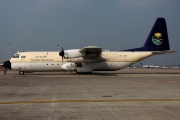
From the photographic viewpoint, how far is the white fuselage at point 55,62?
32.0 meters

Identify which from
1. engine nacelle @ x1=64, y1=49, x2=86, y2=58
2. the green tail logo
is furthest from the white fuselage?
the green tail logo

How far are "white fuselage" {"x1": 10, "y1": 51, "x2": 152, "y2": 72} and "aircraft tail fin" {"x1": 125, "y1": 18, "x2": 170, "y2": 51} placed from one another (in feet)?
13.1

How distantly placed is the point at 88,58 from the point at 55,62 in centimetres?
473

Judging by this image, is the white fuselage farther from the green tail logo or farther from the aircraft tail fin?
the green tail logo

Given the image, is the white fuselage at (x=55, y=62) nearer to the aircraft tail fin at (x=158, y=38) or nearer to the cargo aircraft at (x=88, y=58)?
the cargo aircraft at (x=88, y=58)

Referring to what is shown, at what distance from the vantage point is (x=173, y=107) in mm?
8328

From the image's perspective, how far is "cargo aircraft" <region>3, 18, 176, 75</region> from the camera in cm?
3142

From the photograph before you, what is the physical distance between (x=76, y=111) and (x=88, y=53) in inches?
937

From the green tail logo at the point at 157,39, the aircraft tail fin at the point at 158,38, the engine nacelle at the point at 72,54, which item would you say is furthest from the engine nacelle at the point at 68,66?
the green tail logo at the point at 157,39

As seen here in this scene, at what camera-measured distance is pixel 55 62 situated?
32.1 metres

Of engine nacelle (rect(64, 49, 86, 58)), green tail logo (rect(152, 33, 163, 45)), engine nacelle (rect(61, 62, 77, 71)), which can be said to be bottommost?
engine nacelle (rect(61, 62, 77, 71))

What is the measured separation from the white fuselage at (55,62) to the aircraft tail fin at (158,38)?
3979 mm

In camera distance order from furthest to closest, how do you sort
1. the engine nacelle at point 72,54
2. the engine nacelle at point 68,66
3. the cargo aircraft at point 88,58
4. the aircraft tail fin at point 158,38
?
the aircraft tail fin at point 158,38
the engine nacelle at point 68,66
the cargo aircraft at point 88,58
the engine nacelle at point 72,54

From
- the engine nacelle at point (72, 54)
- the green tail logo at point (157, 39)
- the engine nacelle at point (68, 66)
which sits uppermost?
the green tail logo at point (157, 39)
